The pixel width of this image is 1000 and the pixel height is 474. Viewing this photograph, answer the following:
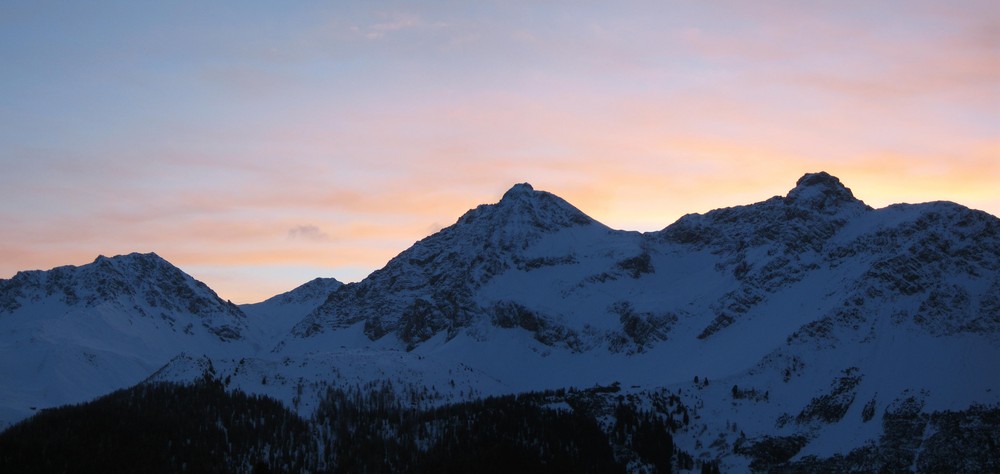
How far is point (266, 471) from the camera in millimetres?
195500
